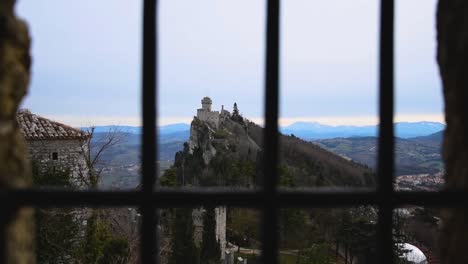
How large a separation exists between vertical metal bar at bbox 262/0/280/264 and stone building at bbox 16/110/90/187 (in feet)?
44.0

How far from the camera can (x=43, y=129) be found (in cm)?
1389

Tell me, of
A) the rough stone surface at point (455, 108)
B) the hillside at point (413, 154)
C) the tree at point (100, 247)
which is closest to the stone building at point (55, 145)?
the tree at point (100, 247)

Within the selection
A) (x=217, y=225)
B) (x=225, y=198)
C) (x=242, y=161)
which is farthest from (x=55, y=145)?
(x=242, y=161)

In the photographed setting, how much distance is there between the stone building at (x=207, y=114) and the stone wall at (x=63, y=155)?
2671cm

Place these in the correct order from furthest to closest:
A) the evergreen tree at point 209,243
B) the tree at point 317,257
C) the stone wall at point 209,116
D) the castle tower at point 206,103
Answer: the stone wall at point 209,116, the castle tower at point 206,103, the evergreen tree at point 209,243, the tree at point 317,257

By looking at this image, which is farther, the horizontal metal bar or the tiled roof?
the tiled roof

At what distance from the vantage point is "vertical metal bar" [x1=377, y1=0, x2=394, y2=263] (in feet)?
3.85

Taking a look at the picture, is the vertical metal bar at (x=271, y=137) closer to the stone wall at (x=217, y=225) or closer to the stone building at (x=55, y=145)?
the stone building at (x=55, y=145)

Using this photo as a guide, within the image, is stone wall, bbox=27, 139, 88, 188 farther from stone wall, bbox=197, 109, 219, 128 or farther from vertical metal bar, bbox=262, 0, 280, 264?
stone wall, bbox=197, 109, 219, 128

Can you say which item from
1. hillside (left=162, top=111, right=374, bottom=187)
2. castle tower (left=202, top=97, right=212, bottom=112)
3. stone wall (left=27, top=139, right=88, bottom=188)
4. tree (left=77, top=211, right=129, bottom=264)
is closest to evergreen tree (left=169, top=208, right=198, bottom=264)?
hillside (left=162, top=111, right=374, bottom=187)

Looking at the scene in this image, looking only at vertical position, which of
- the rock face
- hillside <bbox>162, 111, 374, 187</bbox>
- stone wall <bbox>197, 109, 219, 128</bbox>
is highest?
stone wall <bbox>197, 109, 219, 128</bbox>

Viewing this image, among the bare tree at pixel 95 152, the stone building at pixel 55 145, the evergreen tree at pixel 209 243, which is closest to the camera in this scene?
the stone building at pixel 55 145

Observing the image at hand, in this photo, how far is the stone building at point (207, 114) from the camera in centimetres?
4135

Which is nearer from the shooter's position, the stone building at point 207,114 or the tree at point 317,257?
the tree at point 317,257
